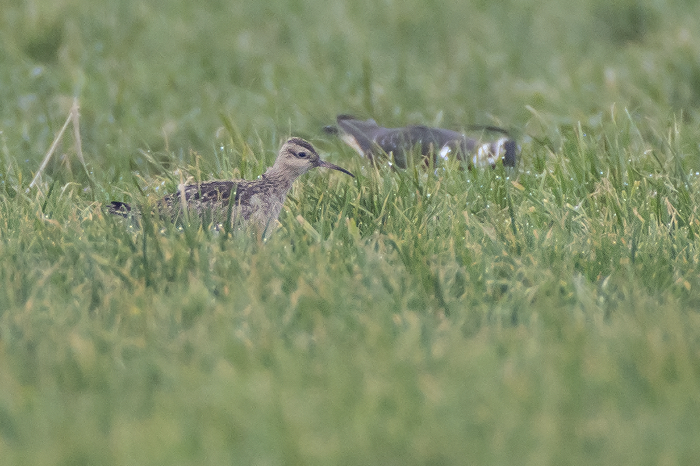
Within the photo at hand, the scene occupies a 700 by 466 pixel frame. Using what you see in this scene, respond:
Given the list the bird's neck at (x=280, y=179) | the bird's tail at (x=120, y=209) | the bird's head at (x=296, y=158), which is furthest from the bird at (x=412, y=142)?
the bird's tail at (x=120, y=209)

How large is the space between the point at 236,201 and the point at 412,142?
1.94 meters

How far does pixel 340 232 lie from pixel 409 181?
761 mm

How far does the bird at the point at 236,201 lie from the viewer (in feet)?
13.7

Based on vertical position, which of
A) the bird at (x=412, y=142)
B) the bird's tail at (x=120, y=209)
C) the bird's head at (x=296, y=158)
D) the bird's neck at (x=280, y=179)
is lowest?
the bird at (x=412, y=142)

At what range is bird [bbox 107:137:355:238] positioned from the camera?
4.17 metres

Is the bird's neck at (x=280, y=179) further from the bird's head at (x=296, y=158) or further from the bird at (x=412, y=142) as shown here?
the bird at (x=412, y=142)

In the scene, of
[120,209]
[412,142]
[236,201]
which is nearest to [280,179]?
[236,201]

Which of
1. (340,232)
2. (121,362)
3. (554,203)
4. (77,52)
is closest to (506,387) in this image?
(121,362)

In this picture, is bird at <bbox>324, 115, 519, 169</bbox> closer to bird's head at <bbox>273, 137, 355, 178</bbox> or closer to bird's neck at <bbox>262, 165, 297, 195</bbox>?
bird's head at <bbox>273, 137, 355, 178</bbox>

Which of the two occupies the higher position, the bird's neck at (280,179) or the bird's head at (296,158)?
the bird's head at (296,158)

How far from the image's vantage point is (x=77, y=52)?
8.20m

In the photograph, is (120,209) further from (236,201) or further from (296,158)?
(296,158)

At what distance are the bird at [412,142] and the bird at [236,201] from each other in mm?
1102

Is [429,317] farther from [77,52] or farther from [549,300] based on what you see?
[77,52]
